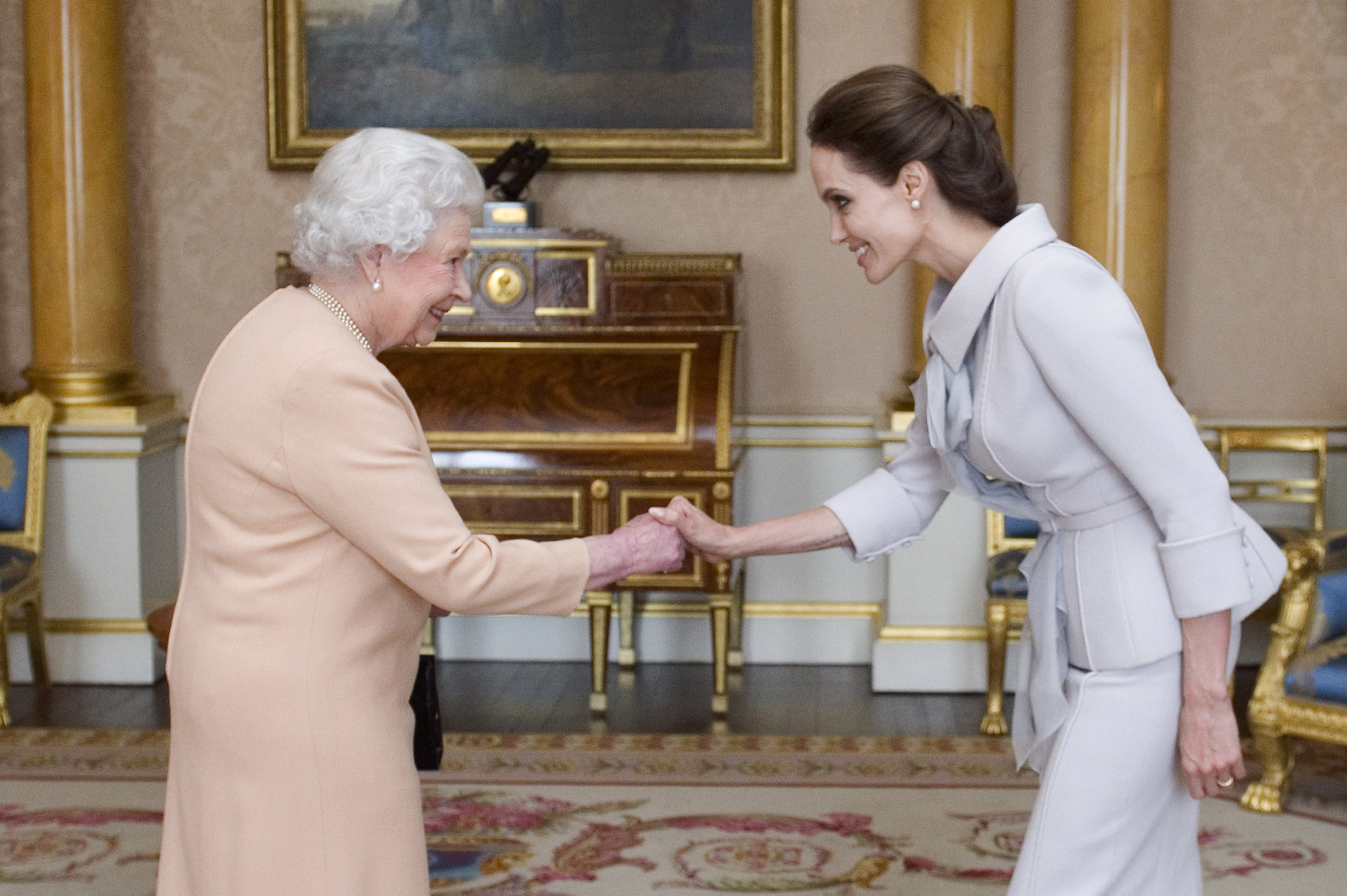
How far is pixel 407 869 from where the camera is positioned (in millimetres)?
2100

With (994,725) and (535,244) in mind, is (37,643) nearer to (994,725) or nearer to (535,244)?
(535,244)

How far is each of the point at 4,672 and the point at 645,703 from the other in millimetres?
2099

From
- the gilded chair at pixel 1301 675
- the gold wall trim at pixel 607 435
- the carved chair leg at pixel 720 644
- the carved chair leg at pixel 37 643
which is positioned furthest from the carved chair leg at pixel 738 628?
the carved chair leg at pixel 37 643

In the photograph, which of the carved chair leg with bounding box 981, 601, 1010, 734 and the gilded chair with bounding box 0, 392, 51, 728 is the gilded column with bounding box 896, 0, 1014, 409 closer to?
the carved chair leg with bounding box 981, 601, 1010, 734

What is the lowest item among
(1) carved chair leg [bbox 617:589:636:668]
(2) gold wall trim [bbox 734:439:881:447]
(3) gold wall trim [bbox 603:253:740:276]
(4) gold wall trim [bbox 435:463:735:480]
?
(1) carved chair leg [bbox 617:589:636:668]

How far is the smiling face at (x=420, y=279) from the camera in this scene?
7.00 feet

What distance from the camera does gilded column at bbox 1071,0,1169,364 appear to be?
550 centimetres

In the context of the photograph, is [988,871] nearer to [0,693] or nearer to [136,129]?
[0,693]

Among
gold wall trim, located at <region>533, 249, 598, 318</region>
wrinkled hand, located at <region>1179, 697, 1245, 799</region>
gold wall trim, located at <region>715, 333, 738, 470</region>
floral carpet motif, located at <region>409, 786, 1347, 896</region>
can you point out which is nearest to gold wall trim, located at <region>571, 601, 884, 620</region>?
gold wall trim, located at <region>715, 333, 738, 470</region>

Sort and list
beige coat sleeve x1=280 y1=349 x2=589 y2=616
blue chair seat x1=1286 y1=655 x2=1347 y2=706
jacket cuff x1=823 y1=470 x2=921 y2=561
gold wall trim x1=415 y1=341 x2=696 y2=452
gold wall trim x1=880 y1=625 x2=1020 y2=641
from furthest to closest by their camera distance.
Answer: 1. gold wall trim x1=880 y1=625 x2=1020 y2=641
2. gold wall trim x1=415 y1=341 x2=696 y2=452
3. blue chair seat x1=1286 y1=655 x2=1347 y2=706
4. jacket cuff x1=823 y1=470 x2=921 y2=561
5. beige coat sleeve x1=280 y1=349 x2=589 y2=616

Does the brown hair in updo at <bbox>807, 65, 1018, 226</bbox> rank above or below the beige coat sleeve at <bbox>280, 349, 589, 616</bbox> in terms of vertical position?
above

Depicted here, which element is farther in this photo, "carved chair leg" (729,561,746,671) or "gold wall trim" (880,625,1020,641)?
"carved chair leg" (729,561,746,671)

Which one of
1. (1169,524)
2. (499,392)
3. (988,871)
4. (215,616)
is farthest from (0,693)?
(1169,524)

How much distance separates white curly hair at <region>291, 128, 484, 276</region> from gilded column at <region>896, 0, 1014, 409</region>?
3613 mm
